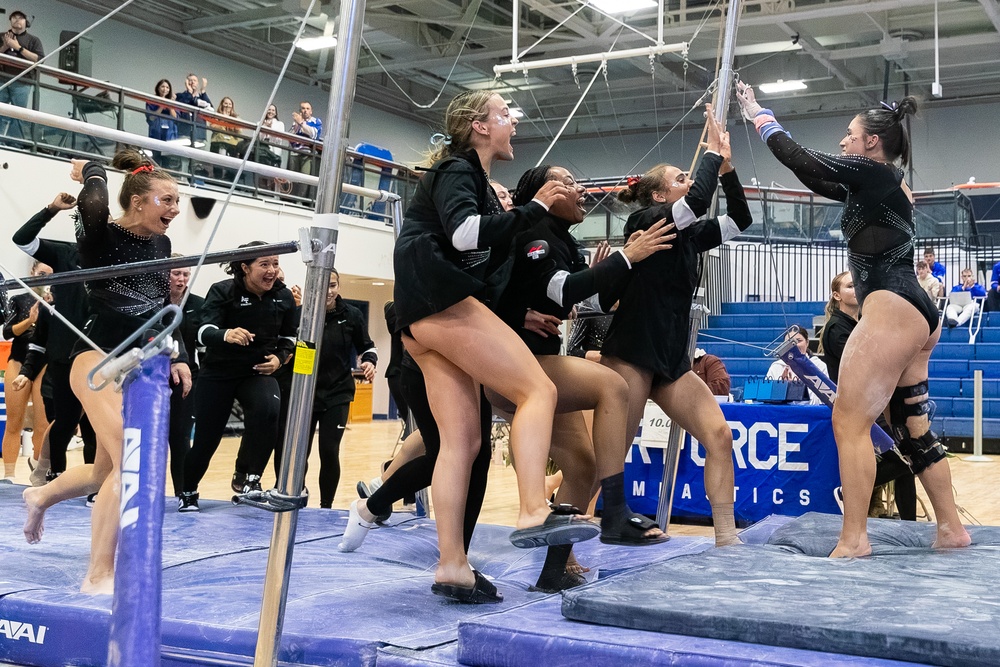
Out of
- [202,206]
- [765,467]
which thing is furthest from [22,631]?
[202,206]

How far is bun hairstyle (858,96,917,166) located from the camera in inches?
114

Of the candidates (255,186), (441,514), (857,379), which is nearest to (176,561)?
(441,514)

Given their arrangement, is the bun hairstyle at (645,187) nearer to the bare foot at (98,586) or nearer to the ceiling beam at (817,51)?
the bare foot at (98,586)

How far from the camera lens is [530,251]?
2.71m

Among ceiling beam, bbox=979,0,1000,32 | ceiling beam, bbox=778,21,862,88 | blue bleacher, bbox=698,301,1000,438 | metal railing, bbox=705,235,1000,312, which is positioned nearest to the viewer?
blue bleacher, bbox=698,301,1000,438

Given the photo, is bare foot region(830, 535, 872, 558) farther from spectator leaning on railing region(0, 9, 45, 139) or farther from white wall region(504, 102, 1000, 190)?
white wall region(504, 102, 1000, 190)

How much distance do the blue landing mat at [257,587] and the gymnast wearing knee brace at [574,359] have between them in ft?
1.03

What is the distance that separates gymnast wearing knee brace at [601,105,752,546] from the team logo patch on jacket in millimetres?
394

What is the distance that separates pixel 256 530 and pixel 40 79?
6080 mm

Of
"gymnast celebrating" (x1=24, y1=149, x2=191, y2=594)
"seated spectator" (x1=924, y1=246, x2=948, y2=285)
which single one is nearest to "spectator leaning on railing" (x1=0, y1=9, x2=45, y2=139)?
"gymnast celebrating" (x1=24, y1=149, x2=191, y2=594)

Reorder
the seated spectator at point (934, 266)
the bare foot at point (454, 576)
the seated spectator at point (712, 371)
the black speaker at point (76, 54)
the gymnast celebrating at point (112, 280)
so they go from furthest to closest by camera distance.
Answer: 1. the seated spectator at point (934, 266)
2. the black speaker at point (76, 54)
3. the seated spectator at point (712, 371)
4. the gymnast celebrating at point (112, 280)
5. the bare foot at point (454, 576)

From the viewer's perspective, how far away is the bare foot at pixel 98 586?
2600 mm

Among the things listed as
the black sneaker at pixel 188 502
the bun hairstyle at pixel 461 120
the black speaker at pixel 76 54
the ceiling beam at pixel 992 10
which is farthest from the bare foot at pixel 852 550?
the ceiling beam at pixel 992 10

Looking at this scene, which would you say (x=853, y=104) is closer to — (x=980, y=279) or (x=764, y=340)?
(x=980, y=279)
